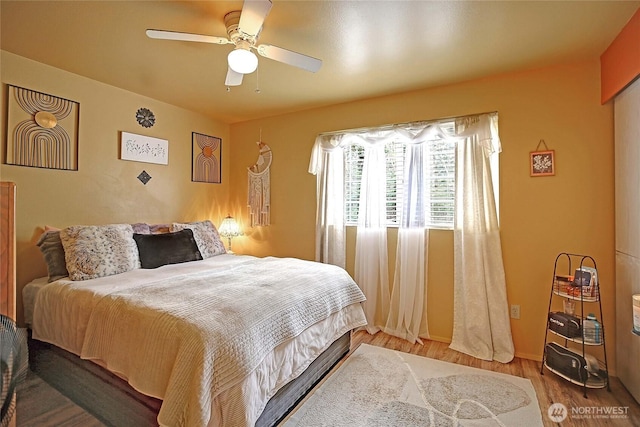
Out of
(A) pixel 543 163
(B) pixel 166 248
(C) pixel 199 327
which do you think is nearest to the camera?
(C) pixel 199 327

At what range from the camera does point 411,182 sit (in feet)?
10.1

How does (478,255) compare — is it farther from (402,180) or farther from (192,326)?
(192,326)

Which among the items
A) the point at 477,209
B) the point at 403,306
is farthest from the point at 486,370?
the point at 477,209

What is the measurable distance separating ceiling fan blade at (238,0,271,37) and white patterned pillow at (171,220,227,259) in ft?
7.25

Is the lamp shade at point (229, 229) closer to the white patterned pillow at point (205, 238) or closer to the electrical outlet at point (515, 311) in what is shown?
the white patterned pillow at point (205, 238)

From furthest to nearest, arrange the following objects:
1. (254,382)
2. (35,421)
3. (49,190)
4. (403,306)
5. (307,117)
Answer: (307,117) < (403,306) < (49,190) < (35,421) < (254,382)

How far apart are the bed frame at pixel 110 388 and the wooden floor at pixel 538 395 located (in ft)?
0.20

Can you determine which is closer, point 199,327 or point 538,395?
point 199,327

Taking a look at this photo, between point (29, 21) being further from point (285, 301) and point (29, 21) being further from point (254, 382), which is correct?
point (254, 382)

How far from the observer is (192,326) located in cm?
146

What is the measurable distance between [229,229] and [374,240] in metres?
1.93

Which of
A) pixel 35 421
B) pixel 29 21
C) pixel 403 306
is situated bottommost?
pixel 35 421

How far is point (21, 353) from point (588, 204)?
3.41 metres

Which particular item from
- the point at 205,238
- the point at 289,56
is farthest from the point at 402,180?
the point at 205,238
